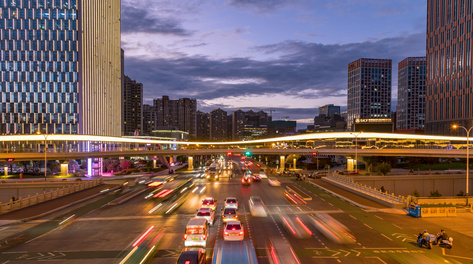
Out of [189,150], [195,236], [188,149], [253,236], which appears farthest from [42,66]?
[195,236]

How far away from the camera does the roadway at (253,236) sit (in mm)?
20203

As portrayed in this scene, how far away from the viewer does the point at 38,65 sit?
3959 inches

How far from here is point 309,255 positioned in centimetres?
2036

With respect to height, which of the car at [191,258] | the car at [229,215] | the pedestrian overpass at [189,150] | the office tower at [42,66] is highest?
the office tower at [42,66]

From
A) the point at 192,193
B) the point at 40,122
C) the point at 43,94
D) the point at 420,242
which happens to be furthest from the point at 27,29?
the point at 420,242

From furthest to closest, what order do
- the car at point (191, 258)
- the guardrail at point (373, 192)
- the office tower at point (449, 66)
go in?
the office tower at point (449, 66), the guardrail at point (373, 192), the car at point (191, 258)

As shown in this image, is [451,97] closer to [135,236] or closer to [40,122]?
[135,236]

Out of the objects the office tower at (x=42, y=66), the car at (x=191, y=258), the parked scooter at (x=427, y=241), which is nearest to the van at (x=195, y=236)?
the car at (x=191, y=258)

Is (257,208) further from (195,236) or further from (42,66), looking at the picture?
(42,66)

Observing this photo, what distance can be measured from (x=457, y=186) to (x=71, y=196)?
68.0m

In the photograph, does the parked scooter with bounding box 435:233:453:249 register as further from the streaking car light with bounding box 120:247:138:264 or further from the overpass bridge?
the overpass bridge

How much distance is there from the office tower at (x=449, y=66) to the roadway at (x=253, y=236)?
101 meters

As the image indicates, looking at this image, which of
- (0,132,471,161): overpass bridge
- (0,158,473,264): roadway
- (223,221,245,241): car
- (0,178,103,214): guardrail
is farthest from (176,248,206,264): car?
(0,132,471,161): overpass bridge

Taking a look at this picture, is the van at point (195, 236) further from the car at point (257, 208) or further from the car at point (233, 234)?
the car at point (257, 208)
